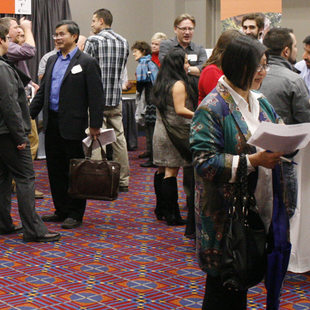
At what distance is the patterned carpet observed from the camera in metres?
3.68

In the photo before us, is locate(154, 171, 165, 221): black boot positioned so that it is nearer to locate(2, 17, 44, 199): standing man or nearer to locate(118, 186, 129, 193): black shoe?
locate(118, 186, 129, 193): black shoe

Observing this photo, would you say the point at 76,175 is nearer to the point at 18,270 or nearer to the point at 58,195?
the point at 58,195

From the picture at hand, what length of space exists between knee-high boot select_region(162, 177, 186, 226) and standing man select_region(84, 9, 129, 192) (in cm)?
155

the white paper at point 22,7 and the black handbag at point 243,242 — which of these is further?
the white paper at point 22,7

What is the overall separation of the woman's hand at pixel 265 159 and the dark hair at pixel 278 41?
2.02 m

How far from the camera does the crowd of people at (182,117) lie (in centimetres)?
246

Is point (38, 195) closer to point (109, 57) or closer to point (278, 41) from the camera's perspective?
point (109, 57)

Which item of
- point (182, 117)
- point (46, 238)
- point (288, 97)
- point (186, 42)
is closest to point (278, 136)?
point (288, 97)

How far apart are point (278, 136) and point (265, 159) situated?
0.39ft

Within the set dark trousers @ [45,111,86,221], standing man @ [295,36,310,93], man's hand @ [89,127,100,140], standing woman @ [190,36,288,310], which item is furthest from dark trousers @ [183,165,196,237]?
standing woman @ [190,36,288,310]

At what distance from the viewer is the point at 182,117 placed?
16.9ft

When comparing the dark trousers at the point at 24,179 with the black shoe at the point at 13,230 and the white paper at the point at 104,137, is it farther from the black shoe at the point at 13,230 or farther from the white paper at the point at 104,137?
the white paper at the point at 104,137

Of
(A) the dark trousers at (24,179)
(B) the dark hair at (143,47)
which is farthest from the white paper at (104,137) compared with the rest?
(B) the dark hair at (143,47)

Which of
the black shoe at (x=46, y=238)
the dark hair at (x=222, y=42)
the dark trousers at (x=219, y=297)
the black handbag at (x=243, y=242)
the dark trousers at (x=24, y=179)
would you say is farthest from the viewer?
the black shoe at (x=46, y=238)
